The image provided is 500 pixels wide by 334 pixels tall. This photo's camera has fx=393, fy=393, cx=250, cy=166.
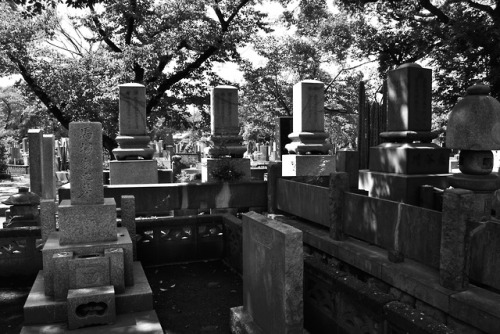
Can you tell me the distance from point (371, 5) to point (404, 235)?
17233 millimetres

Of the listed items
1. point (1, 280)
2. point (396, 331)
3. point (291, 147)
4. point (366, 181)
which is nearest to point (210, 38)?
point (291, 147)

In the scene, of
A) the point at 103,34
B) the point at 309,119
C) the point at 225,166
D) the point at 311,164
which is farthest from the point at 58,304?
the point at 103,34

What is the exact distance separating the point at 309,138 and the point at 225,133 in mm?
2506

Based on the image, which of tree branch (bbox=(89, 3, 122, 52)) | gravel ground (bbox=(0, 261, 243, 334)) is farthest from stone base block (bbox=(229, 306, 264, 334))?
tree branch (bbox=(89, 3, 122, 52))

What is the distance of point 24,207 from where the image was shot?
33.0 feet

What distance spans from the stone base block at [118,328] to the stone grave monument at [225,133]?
6326mm

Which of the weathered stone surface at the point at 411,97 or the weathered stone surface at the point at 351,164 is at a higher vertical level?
the weathered stone surface at the point at 411,97

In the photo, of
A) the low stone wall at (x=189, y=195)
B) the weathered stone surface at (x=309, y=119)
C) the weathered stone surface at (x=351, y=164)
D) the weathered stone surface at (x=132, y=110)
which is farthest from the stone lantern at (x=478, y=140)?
the weathered stone surface at (x=132, y=110)

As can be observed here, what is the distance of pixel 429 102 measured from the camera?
287 inches

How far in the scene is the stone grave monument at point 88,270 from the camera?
485cm

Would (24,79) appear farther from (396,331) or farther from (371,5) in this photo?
(396,331)

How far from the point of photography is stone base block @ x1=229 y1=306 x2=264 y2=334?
4168mm

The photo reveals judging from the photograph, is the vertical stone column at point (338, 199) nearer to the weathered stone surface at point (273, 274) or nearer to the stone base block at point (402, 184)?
the stone base block at point (402, 184)

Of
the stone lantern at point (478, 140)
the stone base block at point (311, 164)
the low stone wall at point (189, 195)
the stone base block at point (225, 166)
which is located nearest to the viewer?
the stone lantern at point (478, 140)
